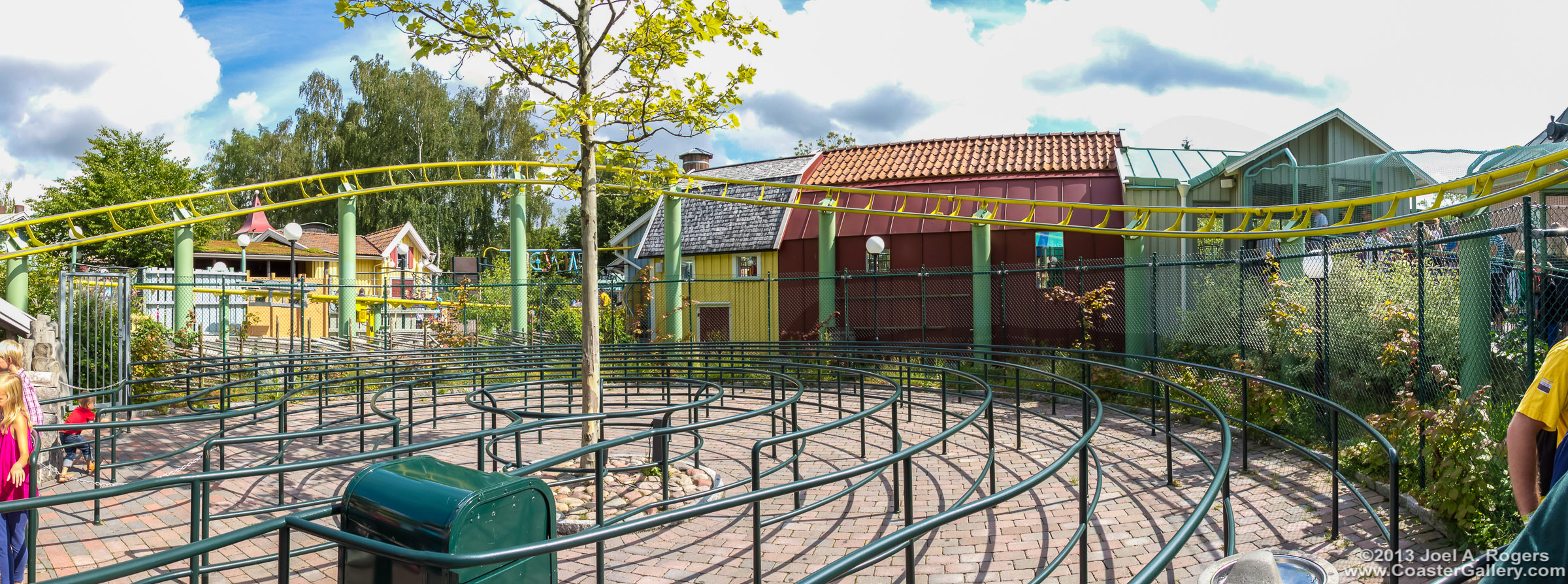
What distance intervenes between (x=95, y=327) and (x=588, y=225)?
375 inches

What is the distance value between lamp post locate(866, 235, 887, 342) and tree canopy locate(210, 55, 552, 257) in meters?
24.7

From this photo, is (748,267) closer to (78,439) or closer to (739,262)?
(739,262)

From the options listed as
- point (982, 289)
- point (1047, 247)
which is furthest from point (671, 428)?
point (1047, 247)

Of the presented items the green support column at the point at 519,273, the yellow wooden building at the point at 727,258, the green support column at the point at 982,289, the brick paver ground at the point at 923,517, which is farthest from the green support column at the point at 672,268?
the brick paver ground at the point at 923,517

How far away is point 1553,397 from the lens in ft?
11.3

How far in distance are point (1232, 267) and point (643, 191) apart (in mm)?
9122

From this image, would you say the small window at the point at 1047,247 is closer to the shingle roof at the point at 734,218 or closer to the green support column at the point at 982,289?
the green support column at the point at 982,289

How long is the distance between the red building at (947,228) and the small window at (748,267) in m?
0.94

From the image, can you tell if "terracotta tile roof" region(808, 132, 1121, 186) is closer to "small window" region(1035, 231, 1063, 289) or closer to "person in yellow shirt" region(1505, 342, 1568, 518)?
"small window" region(1035, 231, 1063, 289)

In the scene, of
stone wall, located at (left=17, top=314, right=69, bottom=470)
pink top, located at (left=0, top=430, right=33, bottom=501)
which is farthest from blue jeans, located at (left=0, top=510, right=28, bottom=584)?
stone wall, located at (left=17, top=314, right=69, bottom=470)

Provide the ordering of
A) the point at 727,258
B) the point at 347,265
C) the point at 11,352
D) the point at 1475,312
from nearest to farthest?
1. the point at 11,352
2. the point at 1475,312
3. the point at 347,265
4. the point at 727,258

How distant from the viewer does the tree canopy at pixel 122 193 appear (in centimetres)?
3378

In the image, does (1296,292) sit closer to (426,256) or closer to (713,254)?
(713,254)

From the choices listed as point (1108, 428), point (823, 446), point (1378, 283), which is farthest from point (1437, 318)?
point (823, 446)
